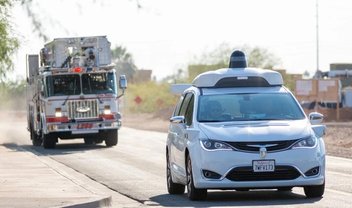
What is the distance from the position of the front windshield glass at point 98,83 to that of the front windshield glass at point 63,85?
Result: 0.88 ft

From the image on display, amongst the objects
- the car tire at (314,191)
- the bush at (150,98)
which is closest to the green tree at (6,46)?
the car tire at (314,191)

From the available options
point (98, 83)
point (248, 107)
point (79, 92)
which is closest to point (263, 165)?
point (248, 107)

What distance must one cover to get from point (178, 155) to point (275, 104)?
1.66 m

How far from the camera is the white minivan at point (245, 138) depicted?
1524cm

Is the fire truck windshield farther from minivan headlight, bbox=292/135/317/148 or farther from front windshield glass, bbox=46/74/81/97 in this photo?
minivan headlight, bbox=292/135/317/148

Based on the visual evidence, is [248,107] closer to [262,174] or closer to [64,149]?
[262,174]

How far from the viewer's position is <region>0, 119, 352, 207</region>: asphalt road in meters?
15.8

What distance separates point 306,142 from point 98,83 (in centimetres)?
2236

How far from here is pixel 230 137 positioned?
15.3m

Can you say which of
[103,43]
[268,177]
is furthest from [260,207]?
[103,43]

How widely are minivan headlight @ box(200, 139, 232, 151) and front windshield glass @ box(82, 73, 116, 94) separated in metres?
21.9

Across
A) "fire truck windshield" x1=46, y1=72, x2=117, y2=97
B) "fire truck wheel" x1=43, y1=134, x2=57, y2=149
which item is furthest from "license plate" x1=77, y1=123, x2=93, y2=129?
"fire truck wheel" x1=43, y1=134, x2=57, y2=149

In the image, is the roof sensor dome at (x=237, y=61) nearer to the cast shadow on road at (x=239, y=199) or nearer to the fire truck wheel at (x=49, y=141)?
the cast shadow on road at (x=239, y=199)

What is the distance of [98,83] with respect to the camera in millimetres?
37406
